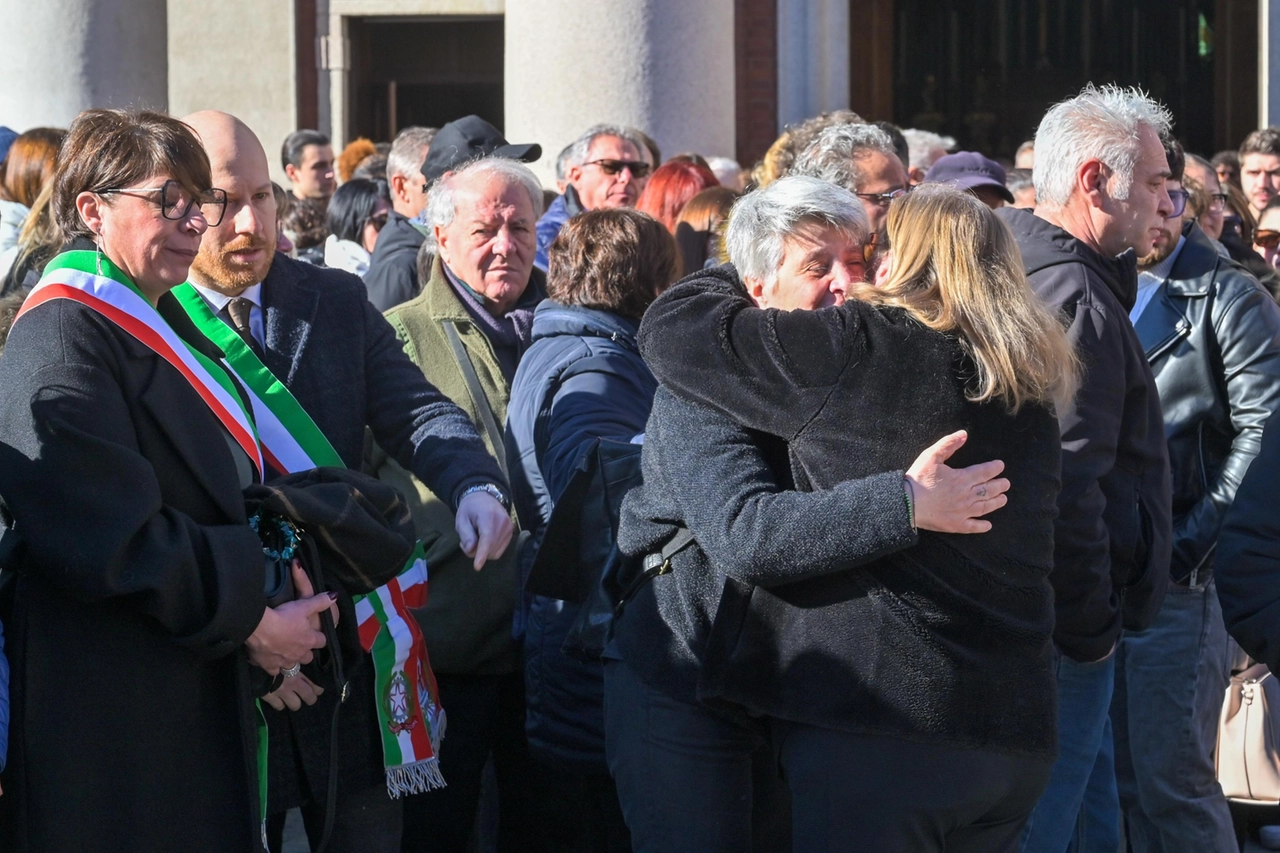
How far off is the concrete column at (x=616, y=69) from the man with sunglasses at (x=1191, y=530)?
3538 millimetres

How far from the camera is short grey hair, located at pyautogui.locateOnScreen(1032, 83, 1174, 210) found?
3.54 meters

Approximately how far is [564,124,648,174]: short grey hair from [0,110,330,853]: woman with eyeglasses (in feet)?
11.5

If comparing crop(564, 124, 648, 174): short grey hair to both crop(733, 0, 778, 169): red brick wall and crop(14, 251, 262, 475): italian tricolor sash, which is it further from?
crop(733, 0, 778, 169): red brick wall

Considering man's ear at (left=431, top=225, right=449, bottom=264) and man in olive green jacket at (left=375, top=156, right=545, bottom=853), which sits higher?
man's ear at (left=431, top=225, right=449, bottom=264)

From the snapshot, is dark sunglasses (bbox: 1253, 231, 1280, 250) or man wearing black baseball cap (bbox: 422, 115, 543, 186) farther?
dark sunglasses (bbox: 1253, 231, 1280, 250)

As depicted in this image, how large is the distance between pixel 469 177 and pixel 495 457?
80 centimetres

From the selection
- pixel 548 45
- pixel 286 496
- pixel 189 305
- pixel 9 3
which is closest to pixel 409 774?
pixel 286 496

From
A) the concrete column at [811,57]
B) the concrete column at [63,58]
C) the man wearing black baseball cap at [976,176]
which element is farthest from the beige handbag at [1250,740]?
the concrete column at [811,57]

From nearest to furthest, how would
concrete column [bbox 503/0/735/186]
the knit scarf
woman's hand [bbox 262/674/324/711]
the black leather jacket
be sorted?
1. woman's hand [bbox 262/674/324/711]
2. the black leather jacket
3. the knit scarf
4. concrete column [bbox 503/0/735/186]

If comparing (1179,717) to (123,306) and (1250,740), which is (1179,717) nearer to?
(1250,740)

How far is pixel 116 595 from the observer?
252cm

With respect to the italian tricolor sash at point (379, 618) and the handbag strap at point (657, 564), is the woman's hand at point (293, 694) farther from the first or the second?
the handbag strap at point (657, 564)

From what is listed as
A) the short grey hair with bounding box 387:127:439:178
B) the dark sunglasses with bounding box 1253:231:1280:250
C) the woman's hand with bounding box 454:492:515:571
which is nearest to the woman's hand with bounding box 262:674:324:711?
the woman's hand with bounding box 454:492:515:571

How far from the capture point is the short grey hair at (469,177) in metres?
4.17
